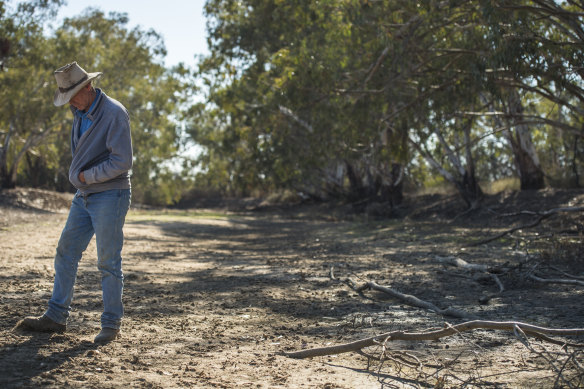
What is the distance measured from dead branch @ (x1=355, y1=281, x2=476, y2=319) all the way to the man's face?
3889 millimetres

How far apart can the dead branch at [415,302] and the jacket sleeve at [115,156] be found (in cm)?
339

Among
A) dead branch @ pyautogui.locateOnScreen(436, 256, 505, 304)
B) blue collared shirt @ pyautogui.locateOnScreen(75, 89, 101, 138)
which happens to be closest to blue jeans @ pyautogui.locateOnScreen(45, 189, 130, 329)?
blue collared shirt @ pyautogui.locateOnScreen(75, 89, 101, 138)

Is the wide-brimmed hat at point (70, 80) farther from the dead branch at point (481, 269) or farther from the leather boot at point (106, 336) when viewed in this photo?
the dead branch at point (481, 269)

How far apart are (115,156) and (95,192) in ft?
1.15

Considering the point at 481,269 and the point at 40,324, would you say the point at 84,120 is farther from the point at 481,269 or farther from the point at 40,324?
the point at 481,269

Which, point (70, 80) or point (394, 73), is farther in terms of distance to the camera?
point (394, 73)

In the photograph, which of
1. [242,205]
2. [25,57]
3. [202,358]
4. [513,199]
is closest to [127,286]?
[202,358]

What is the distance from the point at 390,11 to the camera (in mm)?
13656

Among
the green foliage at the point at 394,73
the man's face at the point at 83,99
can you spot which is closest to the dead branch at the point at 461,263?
the green foliage at the point at 394,73

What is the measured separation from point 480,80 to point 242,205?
106 feet

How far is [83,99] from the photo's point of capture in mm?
5156

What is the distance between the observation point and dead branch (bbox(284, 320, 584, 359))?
14.4 feet

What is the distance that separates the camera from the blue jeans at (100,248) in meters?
5.09

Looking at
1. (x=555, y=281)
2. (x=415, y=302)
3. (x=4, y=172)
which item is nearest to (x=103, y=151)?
(x=415, y=302)
